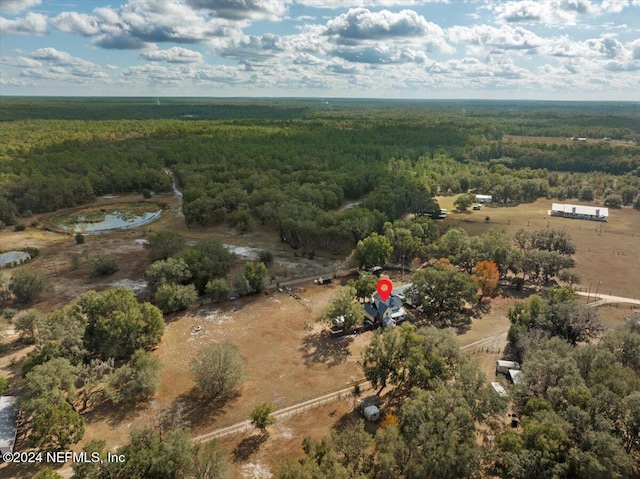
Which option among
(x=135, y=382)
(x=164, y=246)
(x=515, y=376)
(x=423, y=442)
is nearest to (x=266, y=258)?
(x=164, y=246)

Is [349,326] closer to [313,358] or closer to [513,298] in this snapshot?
[313,358]

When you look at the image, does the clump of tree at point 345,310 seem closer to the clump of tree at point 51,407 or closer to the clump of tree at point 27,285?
the clump of tree at point 51,407

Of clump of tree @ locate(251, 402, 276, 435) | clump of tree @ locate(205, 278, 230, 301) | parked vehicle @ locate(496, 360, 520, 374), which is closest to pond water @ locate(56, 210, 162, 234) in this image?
clump of tree @ locate(205, 278, 230, 301)

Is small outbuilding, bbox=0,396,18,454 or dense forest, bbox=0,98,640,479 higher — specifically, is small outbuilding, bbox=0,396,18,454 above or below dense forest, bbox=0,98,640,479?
below

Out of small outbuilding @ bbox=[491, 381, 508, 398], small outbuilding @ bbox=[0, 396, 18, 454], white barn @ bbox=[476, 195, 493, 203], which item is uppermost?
small outbuilding @ bbox=[0, 396, 18, 454]

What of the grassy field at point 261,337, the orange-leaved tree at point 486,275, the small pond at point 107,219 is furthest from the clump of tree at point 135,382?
the small pond at point 107,219

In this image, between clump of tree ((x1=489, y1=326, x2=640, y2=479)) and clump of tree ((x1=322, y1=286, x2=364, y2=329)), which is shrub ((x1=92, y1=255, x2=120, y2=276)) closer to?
clump of tree ((x1=322, y1=286, x2=364, y2=329))
